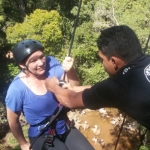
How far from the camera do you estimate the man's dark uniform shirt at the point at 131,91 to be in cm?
133

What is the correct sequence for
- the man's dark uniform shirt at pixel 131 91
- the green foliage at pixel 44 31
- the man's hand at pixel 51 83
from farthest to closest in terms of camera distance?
the green foliage at pixel 44 31
the man's hand at pixel 51 83
the man's dark uniform shirt at pixel 131 91

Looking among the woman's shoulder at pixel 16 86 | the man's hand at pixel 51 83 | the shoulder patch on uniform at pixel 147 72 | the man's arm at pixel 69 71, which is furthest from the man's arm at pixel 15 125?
the shoulder patch on uniform at pixel 147 72

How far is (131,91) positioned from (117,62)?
0.88 feet

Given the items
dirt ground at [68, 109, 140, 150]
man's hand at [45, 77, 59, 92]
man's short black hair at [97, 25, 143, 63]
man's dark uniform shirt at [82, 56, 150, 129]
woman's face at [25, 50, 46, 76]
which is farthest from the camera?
dirt ground at [68, 109, 140, 150]

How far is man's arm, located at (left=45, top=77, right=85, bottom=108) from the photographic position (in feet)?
5.55

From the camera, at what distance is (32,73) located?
87.2 inches

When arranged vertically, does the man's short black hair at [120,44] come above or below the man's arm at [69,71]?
above

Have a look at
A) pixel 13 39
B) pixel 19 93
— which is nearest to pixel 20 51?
pixel 19 93

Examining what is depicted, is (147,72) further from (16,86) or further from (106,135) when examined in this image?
(106,135)

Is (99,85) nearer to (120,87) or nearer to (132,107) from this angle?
(120,87)

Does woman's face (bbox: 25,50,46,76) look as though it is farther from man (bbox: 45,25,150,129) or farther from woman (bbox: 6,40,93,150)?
man (bbox: 45,25,150,129)

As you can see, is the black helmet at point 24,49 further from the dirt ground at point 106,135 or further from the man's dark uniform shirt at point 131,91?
the dirt ground at point 106,135

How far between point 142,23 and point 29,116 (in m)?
5.84

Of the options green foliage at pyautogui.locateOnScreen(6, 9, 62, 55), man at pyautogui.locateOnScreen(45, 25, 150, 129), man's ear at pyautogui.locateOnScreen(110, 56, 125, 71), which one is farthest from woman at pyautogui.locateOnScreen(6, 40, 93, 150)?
green foliage at pyautogui.locateOnScreen(6, 9, 62, 55)
